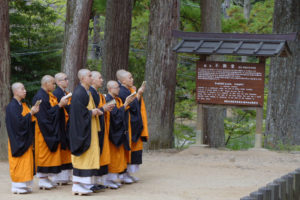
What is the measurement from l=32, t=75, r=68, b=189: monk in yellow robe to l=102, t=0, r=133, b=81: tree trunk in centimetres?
539

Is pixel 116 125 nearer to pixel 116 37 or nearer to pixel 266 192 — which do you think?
pixel 266 192

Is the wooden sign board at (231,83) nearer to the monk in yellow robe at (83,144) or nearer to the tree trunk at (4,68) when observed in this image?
the monk in yellow robe at (83,144)

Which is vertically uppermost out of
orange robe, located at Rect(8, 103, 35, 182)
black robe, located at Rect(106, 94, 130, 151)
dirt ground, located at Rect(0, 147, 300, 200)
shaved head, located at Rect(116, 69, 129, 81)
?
shaved head, located at Rect(116, 69, 129, 81)

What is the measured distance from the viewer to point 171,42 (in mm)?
13461

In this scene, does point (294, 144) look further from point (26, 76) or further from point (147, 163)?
point (26, 76)

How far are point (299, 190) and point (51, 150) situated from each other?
473 cm

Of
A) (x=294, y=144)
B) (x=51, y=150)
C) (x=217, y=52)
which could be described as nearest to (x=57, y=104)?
(x=51, y=150)

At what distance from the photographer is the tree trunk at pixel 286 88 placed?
46.1 feet

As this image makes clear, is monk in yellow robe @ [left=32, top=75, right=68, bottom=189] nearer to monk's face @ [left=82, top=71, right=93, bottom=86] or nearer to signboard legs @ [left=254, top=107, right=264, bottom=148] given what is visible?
monk's face @ [left=82, top=71, right=93, bottom=86]

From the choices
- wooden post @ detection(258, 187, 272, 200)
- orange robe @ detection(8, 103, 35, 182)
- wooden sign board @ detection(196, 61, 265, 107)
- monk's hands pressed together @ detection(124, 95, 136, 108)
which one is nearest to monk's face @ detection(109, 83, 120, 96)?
monk's hands pressed together @ detection(124, 95, 136, 108)

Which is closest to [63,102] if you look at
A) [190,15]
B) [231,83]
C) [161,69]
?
[231,83]

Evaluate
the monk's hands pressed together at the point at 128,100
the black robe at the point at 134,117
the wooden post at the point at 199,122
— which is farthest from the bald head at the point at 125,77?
the wooden post at the point at 199,122

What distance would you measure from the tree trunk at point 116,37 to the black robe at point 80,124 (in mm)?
6045

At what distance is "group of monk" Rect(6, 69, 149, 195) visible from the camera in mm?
8039
